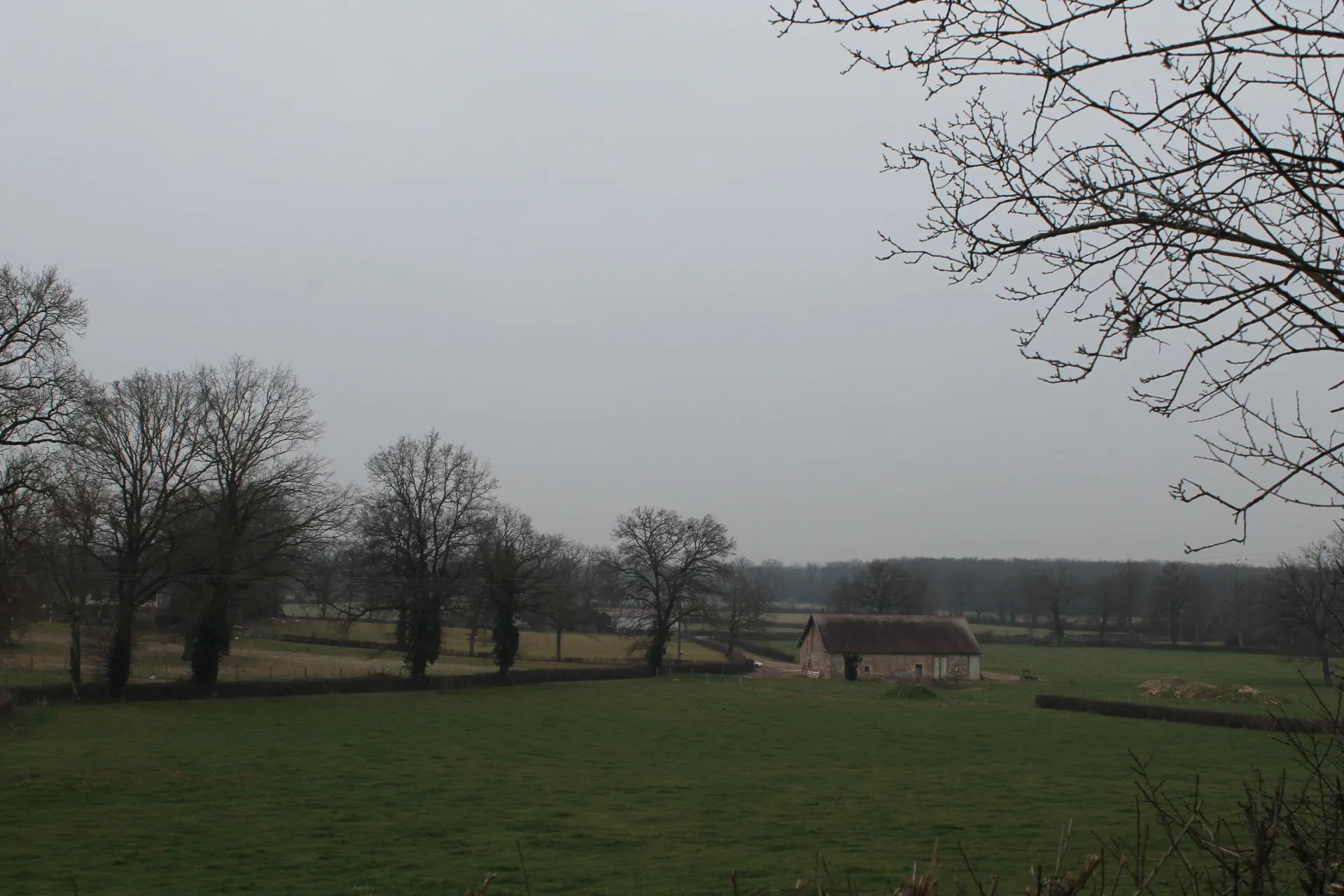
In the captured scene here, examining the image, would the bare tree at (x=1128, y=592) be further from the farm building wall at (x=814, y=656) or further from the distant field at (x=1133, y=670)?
the farm building wall at (x=814, y=656)

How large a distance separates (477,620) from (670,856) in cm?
3210

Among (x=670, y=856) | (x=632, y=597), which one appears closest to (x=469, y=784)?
(x=670, y=856)

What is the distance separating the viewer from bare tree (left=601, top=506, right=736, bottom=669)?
181ft

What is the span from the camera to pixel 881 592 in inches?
3209

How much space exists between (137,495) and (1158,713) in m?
39.5

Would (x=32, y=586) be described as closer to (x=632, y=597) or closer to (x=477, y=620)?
(x=477, y=620)

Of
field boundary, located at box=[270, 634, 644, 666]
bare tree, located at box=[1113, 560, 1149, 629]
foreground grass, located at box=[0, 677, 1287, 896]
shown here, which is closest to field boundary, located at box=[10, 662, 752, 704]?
foreground grass, located at box=[0, 677, 1287, 896]

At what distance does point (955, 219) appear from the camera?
409 centimetres

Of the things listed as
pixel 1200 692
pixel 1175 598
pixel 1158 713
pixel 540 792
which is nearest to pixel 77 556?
pixel 540 792

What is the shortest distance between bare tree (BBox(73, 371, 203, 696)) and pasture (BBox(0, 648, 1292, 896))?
4179mm

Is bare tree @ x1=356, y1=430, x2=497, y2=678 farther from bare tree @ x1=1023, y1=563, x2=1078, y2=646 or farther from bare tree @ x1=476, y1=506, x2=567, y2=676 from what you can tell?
bare tree @ x1=1023, y1=563, x2=1078, y2=646

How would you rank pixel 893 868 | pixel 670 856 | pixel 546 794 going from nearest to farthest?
pixel 893 868
pixel 670 856
pixel 546 794

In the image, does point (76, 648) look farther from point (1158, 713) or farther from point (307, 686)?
point (1158, 713)

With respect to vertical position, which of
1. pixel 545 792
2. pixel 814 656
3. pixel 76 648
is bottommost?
pixel 814 656
